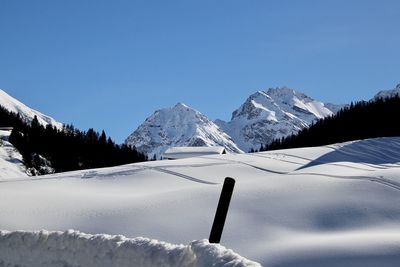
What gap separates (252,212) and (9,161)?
58348mm

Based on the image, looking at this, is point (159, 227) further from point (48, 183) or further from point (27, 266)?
point (48, 183)

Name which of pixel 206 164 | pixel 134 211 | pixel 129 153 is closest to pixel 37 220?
pixel 134 211

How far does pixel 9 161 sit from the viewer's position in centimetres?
6462

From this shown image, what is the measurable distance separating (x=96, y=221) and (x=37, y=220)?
0.95 meters

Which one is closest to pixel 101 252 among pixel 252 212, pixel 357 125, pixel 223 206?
pixel 223 206

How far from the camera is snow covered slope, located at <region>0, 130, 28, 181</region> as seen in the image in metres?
60.7

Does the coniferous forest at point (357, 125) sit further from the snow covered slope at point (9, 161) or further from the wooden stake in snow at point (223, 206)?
the wooden stake in snow at point (223, 206)

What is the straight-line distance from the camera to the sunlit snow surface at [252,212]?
8.11 meters

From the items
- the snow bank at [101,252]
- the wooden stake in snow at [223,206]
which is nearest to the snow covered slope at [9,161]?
the snow bank at [101,252]

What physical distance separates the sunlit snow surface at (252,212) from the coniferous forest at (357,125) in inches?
1847

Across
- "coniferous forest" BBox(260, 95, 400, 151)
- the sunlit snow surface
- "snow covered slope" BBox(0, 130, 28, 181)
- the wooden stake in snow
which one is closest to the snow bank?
the wooden stake in snow

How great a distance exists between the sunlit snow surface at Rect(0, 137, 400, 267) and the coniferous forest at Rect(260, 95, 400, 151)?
46.9m

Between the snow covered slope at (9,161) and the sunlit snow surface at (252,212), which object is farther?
the snow covered slope at (9,161)

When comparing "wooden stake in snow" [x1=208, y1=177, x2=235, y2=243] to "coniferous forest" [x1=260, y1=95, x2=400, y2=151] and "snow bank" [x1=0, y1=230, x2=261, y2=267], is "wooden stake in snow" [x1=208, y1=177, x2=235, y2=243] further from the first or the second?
"coniferous forest" [x1=260, y1=95, x2=400, y2=151]
